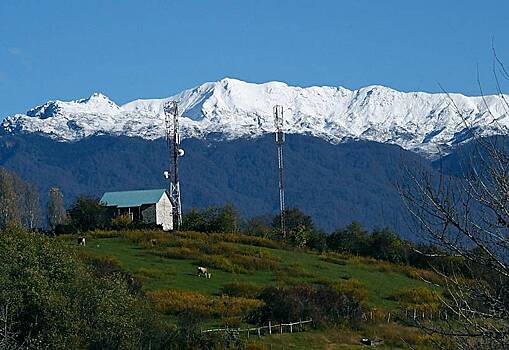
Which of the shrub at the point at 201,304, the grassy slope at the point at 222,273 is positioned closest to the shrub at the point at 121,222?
the grassy slope at the point at 222,273

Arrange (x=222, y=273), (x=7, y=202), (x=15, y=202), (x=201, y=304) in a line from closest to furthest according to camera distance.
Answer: (x=201, y=304)
(x=222, y=273)
(x=7, y=202)
(x=15, y=202)

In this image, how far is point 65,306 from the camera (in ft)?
105

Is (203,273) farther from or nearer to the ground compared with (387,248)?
nearer to the ground

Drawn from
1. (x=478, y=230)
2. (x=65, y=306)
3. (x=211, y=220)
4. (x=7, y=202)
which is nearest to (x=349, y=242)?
(x=211, y=220)

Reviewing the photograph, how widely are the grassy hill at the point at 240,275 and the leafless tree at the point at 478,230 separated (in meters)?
28.3

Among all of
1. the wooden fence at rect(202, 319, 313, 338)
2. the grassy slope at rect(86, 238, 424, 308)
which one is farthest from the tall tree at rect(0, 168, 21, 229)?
Answer: the wooden fence at rect(202, 319, 313, 338)

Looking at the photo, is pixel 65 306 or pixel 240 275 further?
pixel 240 275

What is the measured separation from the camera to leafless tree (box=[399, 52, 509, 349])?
355 inches

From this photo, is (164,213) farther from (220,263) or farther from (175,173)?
(220,263)

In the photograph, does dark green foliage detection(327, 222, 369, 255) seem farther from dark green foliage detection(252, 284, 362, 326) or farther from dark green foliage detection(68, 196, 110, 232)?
dark green foliage detection(252, 284, 362, 326)

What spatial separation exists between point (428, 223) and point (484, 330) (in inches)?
42.0

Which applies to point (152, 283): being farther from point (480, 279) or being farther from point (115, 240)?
point (480, 279)

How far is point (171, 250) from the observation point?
203 feet

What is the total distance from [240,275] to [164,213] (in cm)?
3005
